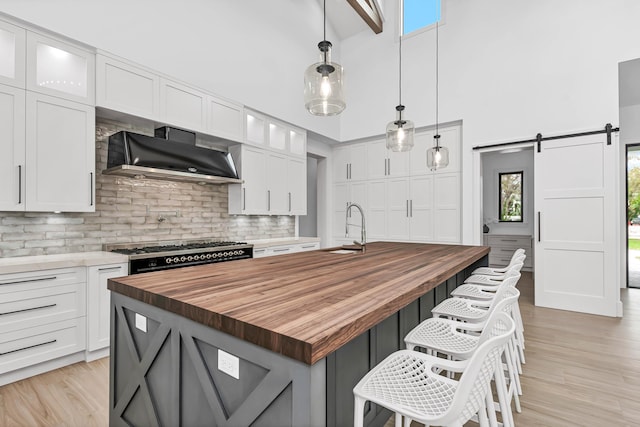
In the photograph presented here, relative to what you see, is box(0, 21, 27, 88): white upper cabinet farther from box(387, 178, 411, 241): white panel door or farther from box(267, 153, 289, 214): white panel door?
box(387, 178, 411, 241): white panel door

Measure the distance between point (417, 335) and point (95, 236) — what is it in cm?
320

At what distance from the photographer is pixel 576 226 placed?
13.5 feet

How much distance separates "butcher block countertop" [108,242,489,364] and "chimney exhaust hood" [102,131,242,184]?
5.56 ft

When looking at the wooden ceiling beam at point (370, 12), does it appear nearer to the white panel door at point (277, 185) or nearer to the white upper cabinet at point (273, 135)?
the white upper cabinet at point (273, 135)

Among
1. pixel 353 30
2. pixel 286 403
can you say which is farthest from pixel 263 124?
pixel 286 403

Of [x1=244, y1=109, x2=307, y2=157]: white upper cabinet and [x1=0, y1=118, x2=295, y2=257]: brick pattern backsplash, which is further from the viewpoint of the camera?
[x1=244, y1=109, x2=307, y2=157]: white upper cabinet

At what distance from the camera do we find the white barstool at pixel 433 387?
2.97 ft

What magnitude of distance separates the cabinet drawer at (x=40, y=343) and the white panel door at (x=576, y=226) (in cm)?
533

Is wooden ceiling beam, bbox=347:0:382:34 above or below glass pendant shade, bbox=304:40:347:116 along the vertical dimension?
above

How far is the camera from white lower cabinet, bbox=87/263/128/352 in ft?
8.68

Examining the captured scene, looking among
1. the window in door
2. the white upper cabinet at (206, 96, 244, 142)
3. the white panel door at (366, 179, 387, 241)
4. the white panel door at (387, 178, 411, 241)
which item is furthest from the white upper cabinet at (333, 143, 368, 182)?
the window in door

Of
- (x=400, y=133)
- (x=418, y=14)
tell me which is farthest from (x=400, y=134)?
(x=418, y=14)

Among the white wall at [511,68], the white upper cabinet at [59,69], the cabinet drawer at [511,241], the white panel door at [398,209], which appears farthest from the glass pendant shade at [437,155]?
the cabinet drawer at [511,241]

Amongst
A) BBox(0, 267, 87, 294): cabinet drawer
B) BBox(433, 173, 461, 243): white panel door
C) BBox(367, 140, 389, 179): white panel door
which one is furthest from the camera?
BBox(367, 140, 389, 179): white panel door
